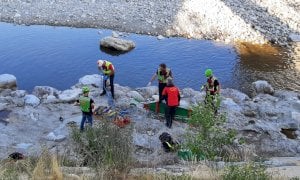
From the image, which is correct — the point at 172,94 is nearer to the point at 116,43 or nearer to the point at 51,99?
the point at 51,99

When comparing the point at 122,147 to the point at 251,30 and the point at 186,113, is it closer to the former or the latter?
the point at 186,113

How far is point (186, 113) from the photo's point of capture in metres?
14.6

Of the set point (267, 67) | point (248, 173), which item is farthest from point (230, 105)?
point (248, 173)

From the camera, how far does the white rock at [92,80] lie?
59.9 ft

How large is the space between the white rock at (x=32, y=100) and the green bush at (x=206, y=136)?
26.9 feet

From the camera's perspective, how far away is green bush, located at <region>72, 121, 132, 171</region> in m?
8.53

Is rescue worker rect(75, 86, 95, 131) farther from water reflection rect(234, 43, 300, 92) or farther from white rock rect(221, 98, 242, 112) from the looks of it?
water reflection rect(234, 43, 300, 92)

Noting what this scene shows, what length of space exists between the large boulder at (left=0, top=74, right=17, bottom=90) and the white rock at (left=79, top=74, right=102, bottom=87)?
254 centimetres

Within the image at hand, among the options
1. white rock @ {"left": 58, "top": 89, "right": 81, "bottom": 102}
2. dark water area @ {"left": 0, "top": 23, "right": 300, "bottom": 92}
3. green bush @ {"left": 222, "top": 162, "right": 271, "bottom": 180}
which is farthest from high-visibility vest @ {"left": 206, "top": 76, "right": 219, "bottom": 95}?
green bush @ {"left": 222, "top": 162, "right": 271, "bottom": 180}

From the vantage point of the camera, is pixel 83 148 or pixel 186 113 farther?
pixel 186 113

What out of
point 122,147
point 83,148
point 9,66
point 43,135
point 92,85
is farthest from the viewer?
point 9,66

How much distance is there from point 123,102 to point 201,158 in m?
7.20

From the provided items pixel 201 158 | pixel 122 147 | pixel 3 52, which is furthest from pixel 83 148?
pixel 3 52

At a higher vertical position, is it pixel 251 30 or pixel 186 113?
pixel 251 30
